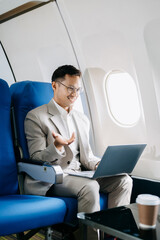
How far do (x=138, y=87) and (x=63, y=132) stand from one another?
100cm

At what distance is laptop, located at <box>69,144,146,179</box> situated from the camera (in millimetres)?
2168

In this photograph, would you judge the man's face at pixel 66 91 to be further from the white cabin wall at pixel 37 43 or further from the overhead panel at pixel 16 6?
the overhead panel at pixel 16 6

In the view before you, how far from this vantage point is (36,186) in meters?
2.38

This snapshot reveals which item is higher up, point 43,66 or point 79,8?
point 79,8

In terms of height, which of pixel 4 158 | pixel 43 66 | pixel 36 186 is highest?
pixel 43 66

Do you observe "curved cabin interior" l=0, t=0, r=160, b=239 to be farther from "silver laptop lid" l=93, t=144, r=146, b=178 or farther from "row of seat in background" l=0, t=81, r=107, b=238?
"row of seat in background" l=0, t=81, r=107, b=238

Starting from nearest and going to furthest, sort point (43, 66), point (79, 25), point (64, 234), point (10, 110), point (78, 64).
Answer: point (10, 110) → point (64, 234) → point (79, 25) → point (78, 64) → point (43, 66)

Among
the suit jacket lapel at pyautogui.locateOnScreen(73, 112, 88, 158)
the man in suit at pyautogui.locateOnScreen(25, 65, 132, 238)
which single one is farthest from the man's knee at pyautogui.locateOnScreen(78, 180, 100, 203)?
the suit jacket lapel at pyautogui.locateOnScreen(73, 112, 88, 158)

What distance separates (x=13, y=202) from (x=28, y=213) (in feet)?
0.65

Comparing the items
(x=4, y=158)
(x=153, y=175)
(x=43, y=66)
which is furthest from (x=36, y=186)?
(x=43, y=66)

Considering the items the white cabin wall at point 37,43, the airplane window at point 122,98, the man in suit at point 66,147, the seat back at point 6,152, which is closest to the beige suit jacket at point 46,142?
the man in suit at point 66,147

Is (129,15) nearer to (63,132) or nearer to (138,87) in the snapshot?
(138,87)

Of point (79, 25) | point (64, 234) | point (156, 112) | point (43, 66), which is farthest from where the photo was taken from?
point (43, 66)

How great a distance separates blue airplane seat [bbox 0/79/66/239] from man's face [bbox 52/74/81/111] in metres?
0.40
